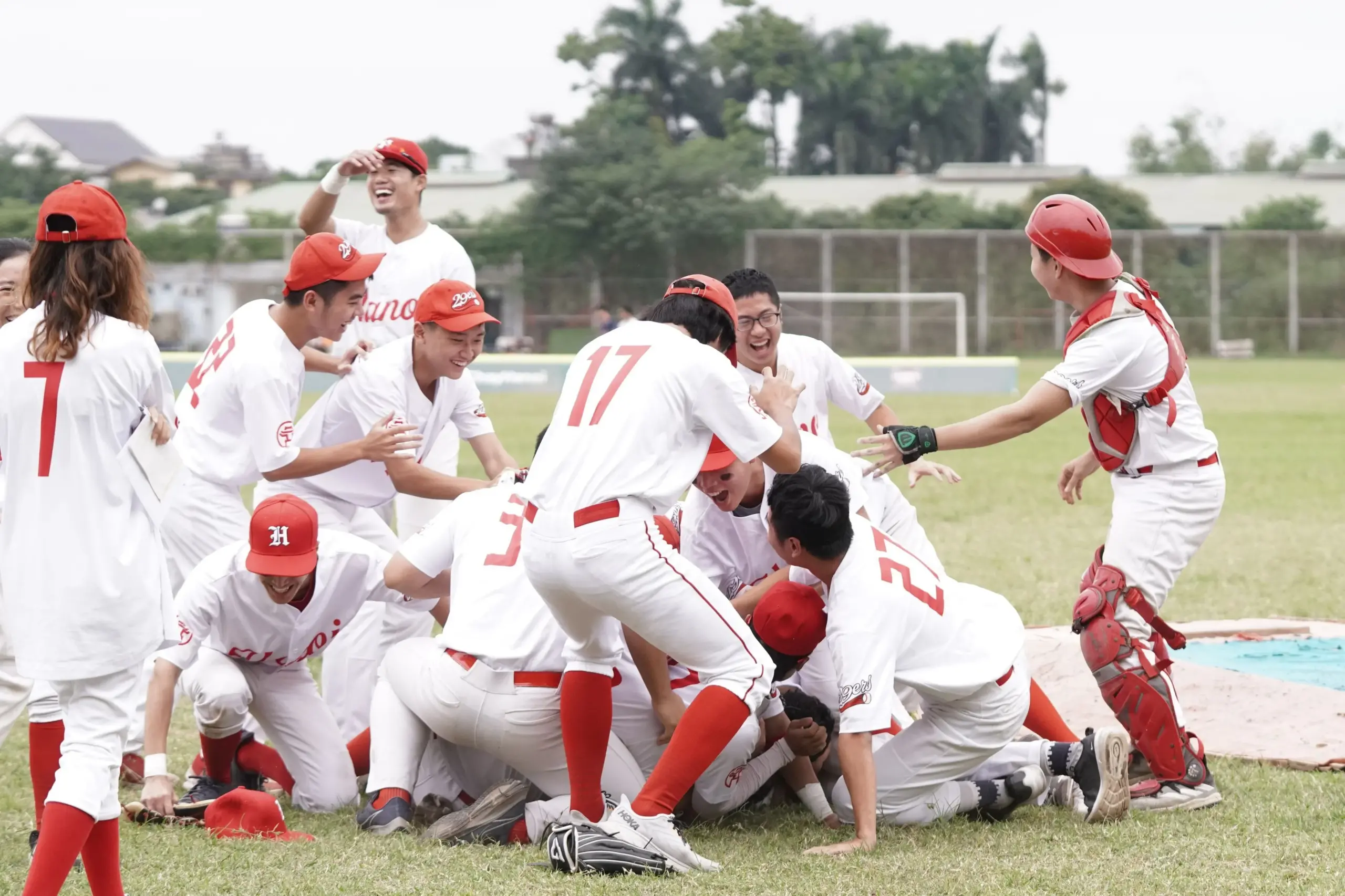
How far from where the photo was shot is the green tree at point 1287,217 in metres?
47.8

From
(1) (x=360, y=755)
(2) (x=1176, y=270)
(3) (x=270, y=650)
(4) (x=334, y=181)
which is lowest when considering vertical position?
(1) (x=360, y=755)

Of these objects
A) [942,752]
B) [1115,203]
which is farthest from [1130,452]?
[1115,203]

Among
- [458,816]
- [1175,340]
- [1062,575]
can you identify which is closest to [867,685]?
[458,816]

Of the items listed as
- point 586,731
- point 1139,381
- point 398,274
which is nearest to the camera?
point 586,731

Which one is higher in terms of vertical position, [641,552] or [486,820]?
[641,552]

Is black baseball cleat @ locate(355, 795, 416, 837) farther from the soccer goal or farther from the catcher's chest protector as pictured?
the soccer goal

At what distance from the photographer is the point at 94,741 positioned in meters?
3.91

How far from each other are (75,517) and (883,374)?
87.6ft

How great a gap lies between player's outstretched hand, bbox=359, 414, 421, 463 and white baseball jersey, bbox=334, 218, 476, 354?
4.68 feet

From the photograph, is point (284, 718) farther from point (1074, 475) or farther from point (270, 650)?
point (1074, 475)

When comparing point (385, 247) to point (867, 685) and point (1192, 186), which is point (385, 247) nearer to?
point (867, 685)

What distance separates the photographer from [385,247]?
24.2ft

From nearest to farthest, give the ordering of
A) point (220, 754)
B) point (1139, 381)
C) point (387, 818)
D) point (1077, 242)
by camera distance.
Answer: point (387, 818)
point (1139, 381)
point (1077, 242)
point (220, 754)

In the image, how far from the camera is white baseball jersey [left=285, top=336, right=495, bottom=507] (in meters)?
6.22
